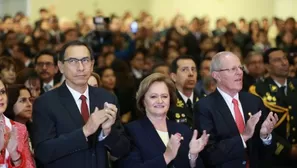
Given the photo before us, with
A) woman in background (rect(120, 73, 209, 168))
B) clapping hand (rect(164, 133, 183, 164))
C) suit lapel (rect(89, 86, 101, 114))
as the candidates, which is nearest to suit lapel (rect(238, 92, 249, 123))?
woman in background (rect(120, 73, 209, 168))

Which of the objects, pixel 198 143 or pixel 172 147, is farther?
pixel 198 143

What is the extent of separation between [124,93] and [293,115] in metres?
2.36

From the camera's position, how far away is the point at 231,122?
16.9 feet

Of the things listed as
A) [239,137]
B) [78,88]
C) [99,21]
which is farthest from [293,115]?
[99,21]

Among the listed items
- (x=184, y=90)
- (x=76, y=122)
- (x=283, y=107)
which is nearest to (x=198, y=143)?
(x=76, y=122)

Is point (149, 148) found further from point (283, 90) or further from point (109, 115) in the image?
point (283, 90)

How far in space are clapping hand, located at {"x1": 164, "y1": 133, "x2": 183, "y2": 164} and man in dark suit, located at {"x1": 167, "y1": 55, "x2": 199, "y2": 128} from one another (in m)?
1.48

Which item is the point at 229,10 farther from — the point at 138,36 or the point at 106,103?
the point at 106,103

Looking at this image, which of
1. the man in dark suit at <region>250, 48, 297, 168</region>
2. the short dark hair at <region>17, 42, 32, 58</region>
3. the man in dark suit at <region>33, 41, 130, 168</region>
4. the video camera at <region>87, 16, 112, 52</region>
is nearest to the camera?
the man in dark suit at <region>33, 41, 130, 168</region>

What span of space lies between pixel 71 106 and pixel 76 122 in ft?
0.41

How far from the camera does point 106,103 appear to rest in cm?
430

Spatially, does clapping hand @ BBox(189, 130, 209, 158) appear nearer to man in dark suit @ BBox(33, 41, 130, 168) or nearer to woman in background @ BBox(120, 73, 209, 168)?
woman in background @ BBox(120, 73, 209, 168)

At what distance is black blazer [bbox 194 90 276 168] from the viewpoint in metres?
4.98

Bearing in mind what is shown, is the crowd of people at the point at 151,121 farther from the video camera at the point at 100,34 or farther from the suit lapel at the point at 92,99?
the video camera at the point at 100,34
